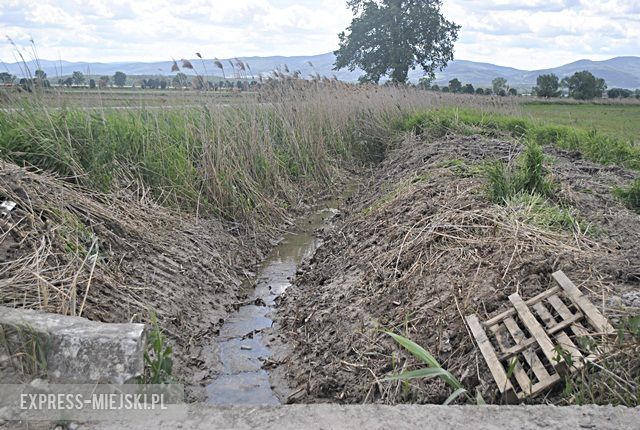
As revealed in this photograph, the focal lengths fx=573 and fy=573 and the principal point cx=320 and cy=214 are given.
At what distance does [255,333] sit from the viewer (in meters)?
4.76

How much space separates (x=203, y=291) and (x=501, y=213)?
2.66 m

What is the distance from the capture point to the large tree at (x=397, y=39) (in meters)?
33.2

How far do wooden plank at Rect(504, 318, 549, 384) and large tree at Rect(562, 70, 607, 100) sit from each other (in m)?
33.1

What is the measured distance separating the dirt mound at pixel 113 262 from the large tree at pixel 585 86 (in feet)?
105

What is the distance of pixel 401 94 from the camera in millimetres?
15039

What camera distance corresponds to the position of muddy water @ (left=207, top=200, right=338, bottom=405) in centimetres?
384

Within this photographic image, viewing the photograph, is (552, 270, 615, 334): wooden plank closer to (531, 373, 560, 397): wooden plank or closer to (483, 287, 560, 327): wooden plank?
(483, 287, 560, 327): wooden plank

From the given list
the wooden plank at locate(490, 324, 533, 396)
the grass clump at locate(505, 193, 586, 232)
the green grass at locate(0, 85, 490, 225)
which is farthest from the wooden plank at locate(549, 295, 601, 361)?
the green grass at locate(0, 85, 490, 225)

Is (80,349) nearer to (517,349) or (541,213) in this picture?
(517,349)

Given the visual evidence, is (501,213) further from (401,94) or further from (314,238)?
(401,94)

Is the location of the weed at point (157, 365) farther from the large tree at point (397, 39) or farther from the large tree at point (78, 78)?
the large tree at point (397, 39)

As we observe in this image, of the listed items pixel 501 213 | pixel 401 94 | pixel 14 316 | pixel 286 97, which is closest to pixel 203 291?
pixel 14 316

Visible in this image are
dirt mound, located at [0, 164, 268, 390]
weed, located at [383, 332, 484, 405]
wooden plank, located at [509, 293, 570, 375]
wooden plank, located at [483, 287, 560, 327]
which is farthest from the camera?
dirt mound, located at [0, 164, 268, 390]

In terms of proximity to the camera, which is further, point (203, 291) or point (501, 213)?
point (203, 291)
